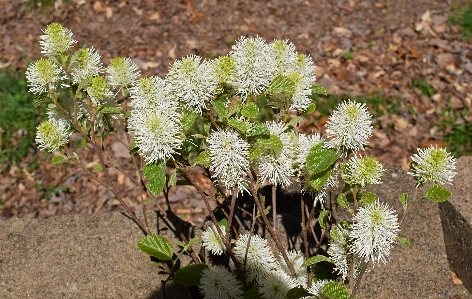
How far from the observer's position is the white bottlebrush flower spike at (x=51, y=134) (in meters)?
1.32

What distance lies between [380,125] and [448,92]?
64cm

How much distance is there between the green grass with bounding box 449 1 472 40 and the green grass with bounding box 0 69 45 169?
137 inches

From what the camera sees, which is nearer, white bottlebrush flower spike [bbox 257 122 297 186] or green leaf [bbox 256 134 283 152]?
green leaf [bbox 256 134 283 152]

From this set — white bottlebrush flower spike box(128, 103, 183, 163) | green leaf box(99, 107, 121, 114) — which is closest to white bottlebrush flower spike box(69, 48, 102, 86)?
green leaf box(99, 107, 121, 114)

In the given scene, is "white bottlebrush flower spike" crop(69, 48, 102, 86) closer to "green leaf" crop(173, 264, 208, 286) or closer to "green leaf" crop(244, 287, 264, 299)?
"green leaf" crop(173, 264, 208, 286)

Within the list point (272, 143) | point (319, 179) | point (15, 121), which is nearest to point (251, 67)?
point (272, 143)

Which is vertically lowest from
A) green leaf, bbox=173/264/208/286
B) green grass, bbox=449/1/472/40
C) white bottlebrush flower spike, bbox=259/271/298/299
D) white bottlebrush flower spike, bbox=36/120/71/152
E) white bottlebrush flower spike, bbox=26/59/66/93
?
white bottlebrush flower spike, bbox=259/271/298/299

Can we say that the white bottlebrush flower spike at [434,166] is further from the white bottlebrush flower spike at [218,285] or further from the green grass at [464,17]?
the green grass at [464,17]

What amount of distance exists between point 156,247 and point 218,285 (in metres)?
0.25

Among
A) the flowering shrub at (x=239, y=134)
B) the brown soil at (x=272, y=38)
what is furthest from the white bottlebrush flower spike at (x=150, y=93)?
the brown soil at (x=272, y=38)

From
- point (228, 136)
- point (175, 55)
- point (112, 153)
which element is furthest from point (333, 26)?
point (228, 136)

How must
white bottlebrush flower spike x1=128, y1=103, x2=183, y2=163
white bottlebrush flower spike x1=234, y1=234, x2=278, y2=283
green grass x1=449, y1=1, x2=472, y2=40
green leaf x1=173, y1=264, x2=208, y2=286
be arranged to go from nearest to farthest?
white bottlebrush flower spike x1=128, y1=103, x2=183, y2=163, green leaf x1=173, y1=264, x2=208, y2=286, white bottlebrush flower spike x1=234, y1=234, x2=278, y2=283, green grass x1=449, y1=1, x2=472, y2=40

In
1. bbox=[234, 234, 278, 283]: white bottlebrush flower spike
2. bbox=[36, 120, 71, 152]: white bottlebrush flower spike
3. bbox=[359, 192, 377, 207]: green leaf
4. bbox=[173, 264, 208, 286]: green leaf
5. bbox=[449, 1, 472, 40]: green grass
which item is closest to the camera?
bbox=[359, 192, 377, 207]: green leaf

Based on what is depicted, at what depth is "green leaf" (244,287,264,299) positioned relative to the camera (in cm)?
139
